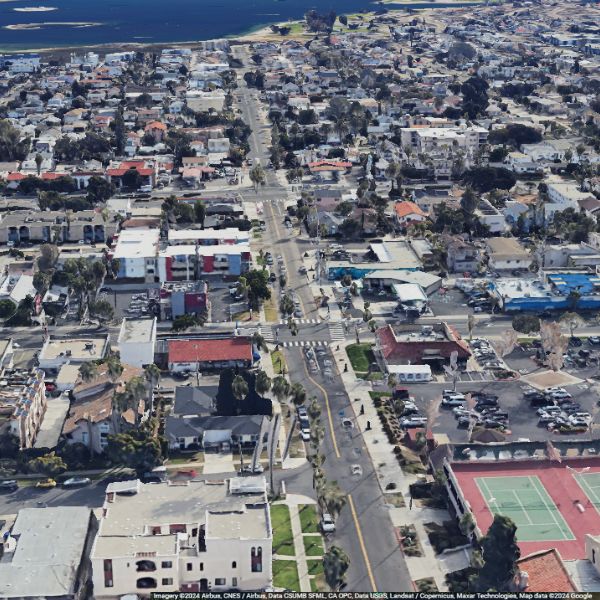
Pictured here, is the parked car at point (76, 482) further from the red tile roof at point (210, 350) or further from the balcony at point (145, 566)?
the red tile roof at point (210, 350)

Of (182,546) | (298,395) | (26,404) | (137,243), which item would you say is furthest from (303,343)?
(182,546)

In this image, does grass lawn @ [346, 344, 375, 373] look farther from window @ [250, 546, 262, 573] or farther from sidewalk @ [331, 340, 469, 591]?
window @ [250, 546, 262, 573]

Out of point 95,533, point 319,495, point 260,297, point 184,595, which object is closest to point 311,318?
point 260,297

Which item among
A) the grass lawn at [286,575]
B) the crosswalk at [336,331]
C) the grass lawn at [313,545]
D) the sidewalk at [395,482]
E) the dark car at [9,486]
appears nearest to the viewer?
the grass lawn at [286,575]

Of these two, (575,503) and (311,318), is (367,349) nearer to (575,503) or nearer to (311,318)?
(311,318)

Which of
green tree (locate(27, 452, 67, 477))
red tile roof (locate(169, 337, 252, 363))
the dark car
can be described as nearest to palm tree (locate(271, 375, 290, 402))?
red tile roof (locate(169, 337, 252, 363))

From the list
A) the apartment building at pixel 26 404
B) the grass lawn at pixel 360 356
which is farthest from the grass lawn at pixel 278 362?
the apartment building at pixel 26 404
